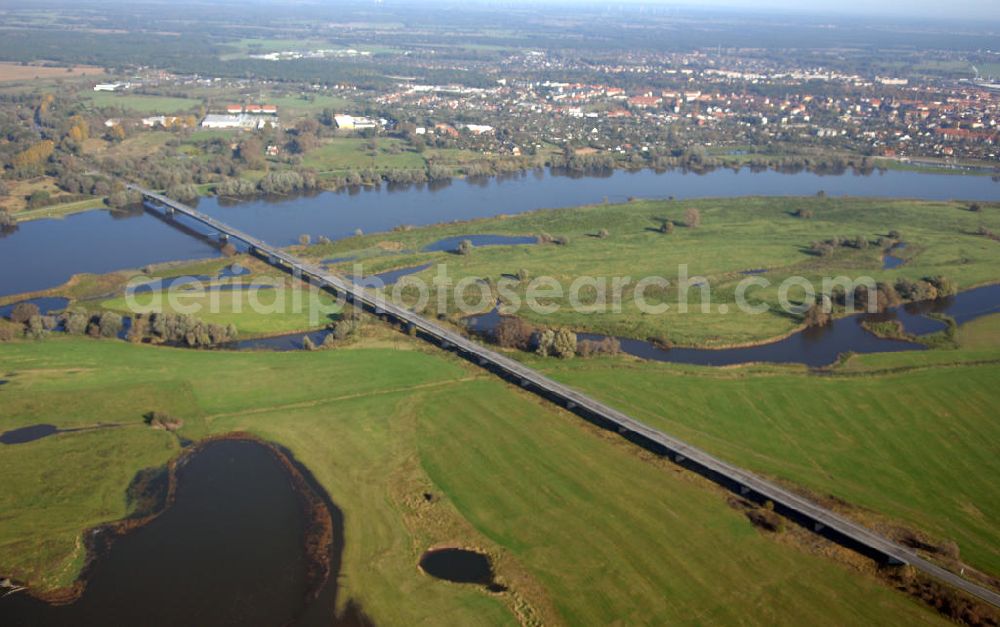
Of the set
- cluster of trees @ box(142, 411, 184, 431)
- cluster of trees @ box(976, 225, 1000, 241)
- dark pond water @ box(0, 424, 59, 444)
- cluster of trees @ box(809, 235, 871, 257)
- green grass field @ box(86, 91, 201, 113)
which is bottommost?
dark pond water @ box(0, 424, 59, 444)

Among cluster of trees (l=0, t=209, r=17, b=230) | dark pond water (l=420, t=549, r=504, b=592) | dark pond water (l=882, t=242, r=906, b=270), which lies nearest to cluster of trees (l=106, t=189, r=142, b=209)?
cluster of trees (l=0, t=209, r=17, b=230)

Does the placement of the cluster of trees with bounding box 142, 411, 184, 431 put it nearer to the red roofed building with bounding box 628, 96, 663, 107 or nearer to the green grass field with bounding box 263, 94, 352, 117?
the green grass field with bounding box 263, 94, 352, 117

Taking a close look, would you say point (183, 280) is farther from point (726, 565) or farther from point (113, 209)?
point (726, 565)

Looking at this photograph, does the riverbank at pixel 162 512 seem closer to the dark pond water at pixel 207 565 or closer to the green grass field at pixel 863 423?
the dark pond water at pixel 207 565

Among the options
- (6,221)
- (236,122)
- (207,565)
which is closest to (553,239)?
(207,565)

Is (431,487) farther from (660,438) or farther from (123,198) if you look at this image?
(123,198)

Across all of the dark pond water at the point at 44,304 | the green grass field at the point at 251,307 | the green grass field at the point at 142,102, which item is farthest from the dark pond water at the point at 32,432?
the green grass field at the point at 142,102
